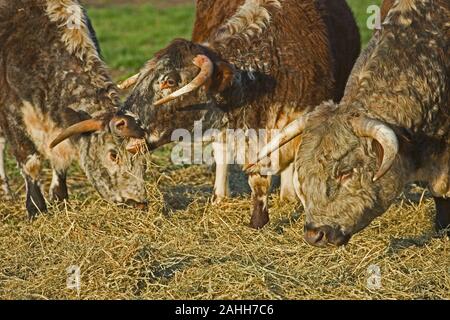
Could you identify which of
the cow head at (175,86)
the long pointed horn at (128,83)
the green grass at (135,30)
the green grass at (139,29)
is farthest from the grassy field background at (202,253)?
the green grass at (135,30)

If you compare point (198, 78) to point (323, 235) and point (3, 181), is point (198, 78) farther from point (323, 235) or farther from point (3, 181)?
point (3, 181)

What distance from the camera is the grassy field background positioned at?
6.63 m

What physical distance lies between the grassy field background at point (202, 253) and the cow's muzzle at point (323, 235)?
0.21 metres

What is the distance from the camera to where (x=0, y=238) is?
8008mm

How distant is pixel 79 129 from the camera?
808 centimetres

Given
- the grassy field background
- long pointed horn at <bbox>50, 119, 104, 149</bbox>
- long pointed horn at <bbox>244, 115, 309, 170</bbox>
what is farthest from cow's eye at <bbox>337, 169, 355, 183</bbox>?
long pointed horn at <bbox>50, 119, 104, 149</bbox>

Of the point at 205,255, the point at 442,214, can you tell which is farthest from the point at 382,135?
the point at 442,214

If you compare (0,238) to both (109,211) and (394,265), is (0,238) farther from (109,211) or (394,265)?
(394,265)

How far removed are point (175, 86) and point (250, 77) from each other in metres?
0.66

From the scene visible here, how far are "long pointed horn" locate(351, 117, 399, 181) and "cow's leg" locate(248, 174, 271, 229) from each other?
1747 mm

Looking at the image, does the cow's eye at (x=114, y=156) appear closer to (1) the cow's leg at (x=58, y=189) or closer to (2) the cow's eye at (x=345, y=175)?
(1) the cow's leg at (x=58, y=189)

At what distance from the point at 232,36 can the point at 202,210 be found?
57.6 inches
